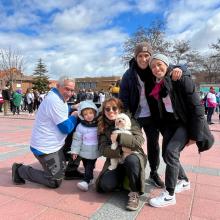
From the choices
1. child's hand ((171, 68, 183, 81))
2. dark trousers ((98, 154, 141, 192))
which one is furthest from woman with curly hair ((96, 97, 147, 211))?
child's hand ((171, 68, 183, 81))

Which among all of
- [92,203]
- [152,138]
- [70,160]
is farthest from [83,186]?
[152,138]

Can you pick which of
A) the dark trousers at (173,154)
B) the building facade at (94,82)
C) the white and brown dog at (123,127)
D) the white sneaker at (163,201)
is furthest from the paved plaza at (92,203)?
the building facade at (94,82)

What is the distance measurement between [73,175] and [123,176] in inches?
37.4

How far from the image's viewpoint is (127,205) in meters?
3.15

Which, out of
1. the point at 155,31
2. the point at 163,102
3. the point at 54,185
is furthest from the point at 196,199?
the point at 155,31

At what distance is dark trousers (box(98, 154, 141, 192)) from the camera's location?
327cm

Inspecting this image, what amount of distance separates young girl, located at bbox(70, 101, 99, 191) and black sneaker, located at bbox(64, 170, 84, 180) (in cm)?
39

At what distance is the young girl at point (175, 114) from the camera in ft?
10.2

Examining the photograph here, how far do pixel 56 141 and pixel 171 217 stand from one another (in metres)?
1.76

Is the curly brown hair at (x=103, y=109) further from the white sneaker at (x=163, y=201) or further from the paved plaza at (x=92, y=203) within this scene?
the white sneaker at (x=163, y=201)

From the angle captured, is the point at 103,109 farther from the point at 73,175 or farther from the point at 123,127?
the point at 73,175

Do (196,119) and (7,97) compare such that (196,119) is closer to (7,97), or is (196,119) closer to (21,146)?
(21,146)

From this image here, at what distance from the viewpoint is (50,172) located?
3.73 m

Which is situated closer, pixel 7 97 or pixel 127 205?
pixel 127 205
